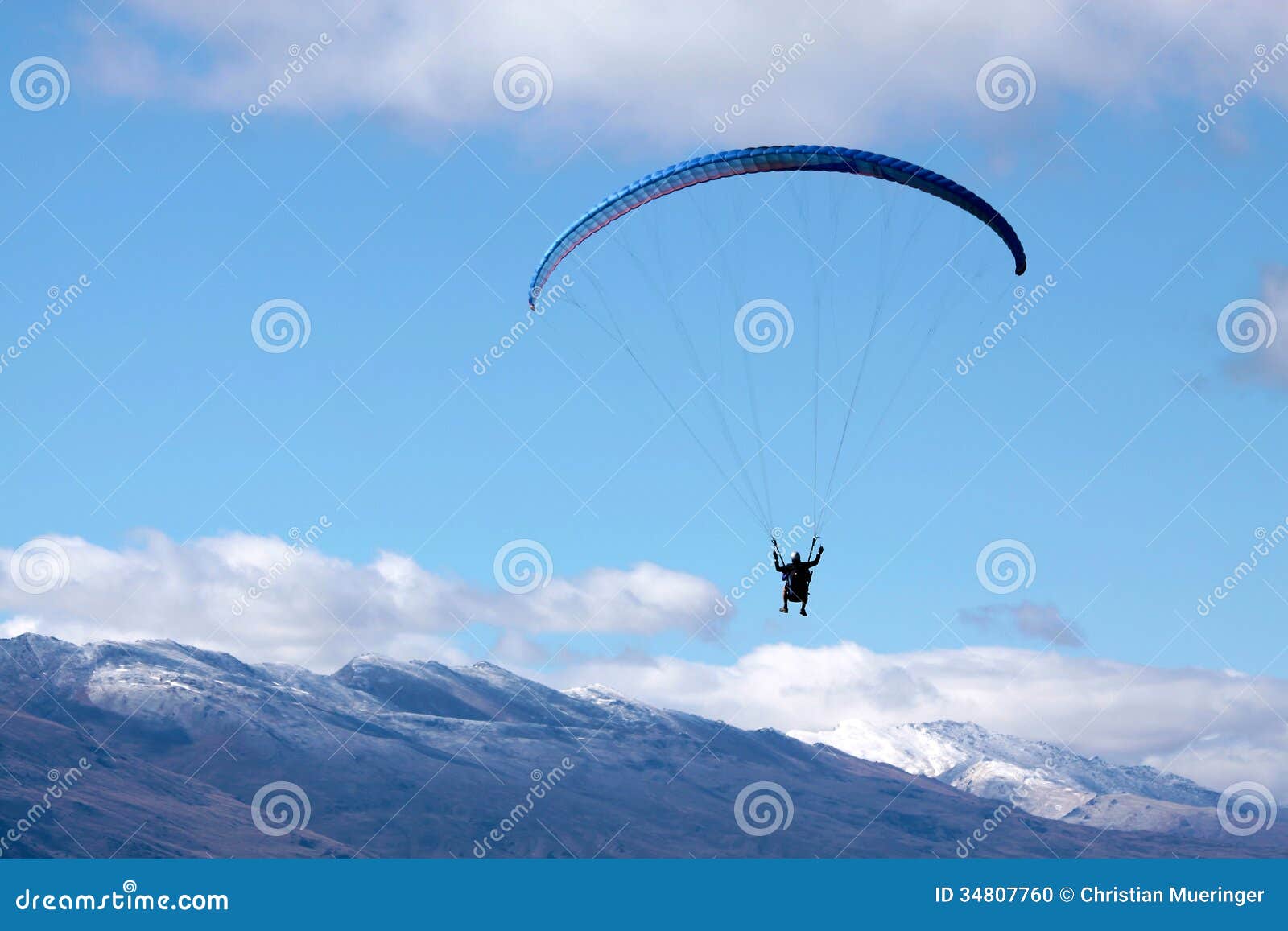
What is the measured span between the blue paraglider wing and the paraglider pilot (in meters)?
16.6

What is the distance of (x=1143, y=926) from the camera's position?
536 feet

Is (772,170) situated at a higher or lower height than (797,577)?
higher

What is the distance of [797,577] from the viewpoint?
6184 cm

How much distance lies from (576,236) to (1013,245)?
66.8ft

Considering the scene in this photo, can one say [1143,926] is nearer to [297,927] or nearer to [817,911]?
[817,911]

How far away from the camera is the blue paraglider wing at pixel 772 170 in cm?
6231

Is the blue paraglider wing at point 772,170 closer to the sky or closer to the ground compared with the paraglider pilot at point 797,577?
closer to the sky

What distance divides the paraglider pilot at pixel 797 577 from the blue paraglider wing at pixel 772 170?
16613mm

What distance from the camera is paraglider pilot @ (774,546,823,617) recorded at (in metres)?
61.5

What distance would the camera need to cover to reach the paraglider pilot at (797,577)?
61500 millimetres

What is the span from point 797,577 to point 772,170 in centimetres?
1772

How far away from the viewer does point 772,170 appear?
63.5 m

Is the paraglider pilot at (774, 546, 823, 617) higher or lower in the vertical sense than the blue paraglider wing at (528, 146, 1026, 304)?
lower

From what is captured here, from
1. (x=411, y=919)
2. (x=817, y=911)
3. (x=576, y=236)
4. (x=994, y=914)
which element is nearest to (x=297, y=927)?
(x=411, y=919)
